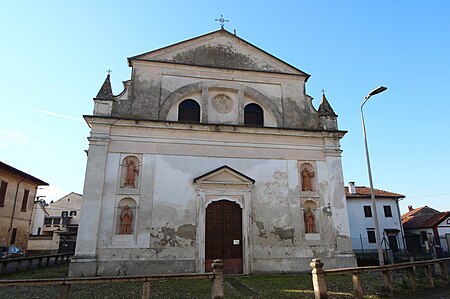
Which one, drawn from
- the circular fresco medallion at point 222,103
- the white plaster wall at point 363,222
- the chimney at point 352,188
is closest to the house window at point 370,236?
the white plaster wall at point 363,222

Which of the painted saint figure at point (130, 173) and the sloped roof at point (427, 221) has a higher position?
the painted saint figure at point (130, 173)

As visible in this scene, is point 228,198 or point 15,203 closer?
point 228,198

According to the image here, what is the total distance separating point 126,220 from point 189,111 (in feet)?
19.1

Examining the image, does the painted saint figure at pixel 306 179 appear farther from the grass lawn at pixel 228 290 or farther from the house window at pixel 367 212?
the house window at pixel 367 212

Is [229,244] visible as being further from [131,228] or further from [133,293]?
[133,293]

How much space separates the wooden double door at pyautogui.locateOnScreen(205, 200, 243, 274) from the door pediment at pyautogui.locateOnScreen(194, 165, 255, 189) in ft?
2.71

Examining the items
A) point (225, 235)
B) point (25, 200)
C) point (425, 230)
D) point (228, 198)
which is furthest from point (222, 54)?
point (425, 230)

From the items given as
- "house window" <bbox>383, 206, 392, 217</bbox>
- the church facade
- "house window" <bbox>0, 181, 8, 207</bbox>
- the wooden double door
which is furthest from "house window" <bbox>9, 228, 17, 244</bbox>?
"house window" <bbox>383, 206, 392, 217</bbox>

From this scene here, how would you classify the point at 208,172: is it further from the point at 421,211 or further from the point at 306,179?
the point at 421,211

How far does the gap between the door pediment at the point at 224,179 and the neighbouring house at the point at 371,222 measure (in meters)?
19.7

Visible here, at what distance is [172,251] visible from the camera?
40.5ft

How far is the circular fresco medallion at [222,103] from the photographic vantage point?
597 inches

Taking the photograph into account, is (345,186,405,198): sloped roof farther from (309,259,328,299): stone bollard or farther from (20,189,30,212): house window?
(20,189,30,212): house window

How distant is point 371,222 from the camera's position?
29.6 m
